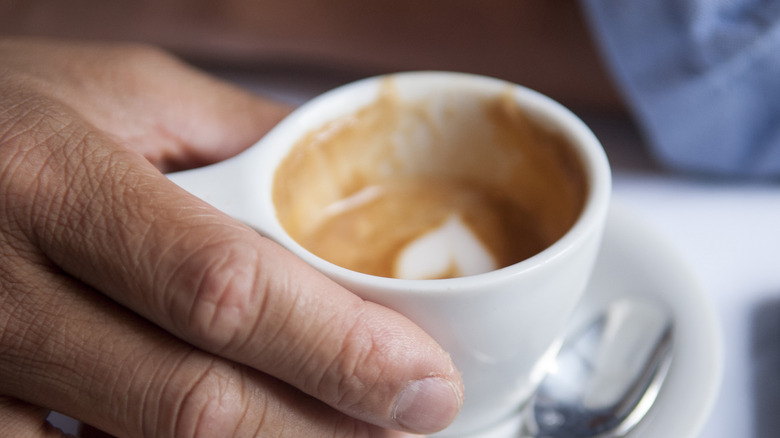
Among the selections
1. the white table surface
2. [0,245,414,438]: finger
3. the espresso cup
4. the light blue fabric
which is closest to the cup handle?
the espresso cup

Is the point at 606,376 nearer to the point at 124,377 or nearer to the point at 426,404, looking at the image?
the point at 426,404

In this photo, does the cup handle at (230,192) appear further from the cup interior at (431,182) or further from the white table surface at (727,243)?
the white table surface at (727,243)

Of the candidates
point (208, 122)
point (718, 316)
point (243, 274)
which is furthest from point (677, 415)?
point (208, 122)

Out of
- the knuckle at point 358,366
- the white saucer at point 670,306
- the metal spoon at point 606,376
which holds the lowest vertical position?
the metal spoon at point 606,376

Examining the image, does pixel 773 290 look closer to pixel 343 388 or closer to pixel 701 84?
pixel 701 84

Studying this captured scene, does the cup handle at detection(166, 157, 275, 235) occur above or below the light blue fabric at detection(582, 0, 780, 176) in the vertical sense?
above

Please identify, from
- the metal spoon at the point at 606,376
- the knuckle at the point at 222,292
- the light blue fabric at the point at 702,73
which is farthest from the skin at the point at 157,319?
the light blue fabric at the point at 702,73

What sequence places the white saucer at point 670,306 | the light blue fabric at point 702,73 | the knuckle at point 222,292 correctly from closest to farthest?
the knuckle at point 222,292, the white saucer at point 670,306, the light blue fabric at point 702,73

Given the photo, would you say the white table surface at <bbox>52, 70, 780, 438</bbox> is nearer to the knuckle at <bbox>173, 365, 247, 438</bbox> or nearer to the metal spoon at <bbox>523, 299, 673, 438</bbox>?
the metal spoon at <bbox>523, 299, 673, 438</bbox>
